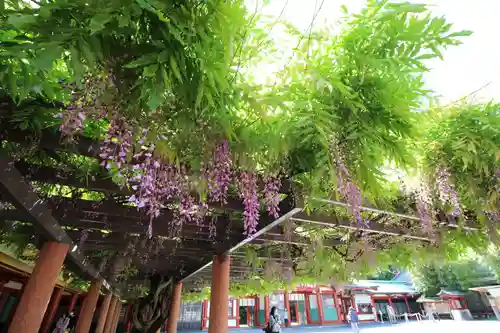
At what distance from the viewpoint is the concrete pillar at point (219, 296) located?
4102 millimetres

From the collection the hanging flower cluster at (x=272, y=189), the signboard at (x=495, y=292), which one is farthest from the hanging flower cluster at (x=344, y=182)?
the signboard at (x=495, y=292)

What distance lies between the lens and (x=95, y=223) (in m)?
3.87

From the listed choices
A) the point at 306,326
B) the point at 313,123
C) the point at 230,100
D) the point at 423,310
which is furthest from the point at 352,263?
the point at 423,310

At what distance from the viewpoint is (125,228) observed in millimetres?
3838

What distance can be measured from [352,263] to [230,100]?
5.70m

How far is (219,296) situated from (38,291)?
2347mm

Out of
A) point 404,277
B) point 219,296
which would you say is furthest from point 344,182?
point 404,277

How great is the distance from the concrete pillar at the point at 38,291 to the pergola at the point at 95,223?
0.01 metres

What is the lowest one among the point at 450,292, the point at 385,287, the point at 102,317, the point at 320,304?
the point at 102,317

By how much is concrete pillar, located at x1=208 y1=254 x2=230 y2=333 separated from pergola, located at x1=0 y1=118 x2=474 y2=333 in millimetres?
13

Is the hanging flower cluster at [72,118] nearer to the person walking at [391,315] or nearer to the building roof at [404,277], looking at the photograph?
the person walking at [391,315]

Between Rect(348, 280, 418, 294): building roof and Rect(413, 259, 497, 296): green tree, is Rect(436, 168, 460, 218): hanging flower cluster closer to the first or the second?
Rect(348, 280, 418, 294): building roof

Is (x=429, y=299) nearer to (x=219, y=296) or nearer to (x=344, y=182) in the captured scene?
(x=219, y=296)

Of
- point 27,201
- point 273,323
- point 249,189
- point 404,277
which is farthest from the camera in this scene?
point 404,277
